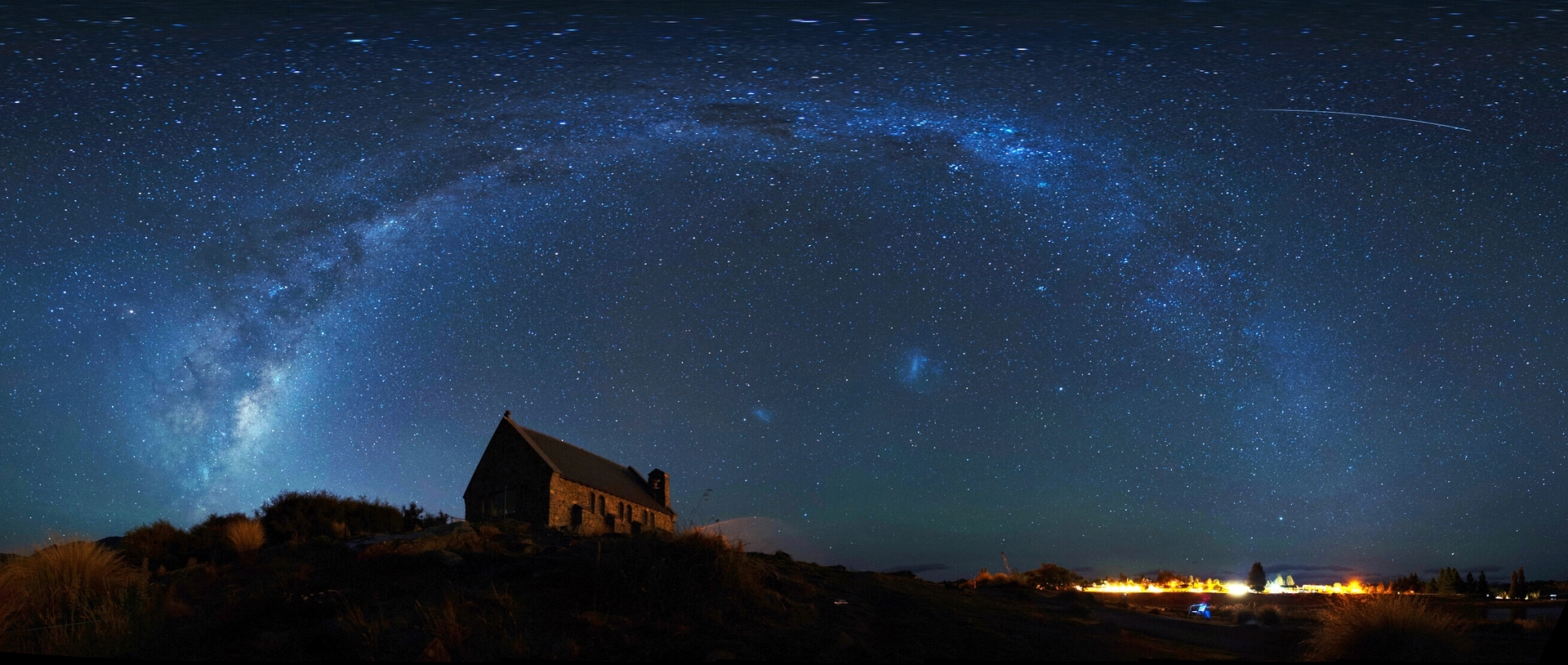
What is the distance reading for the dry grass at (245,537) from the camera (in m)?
23.3

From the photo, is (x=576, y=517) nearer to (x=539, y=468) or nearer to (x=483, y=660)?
(x=539, y=468)

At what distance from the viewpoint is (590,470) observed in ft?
150

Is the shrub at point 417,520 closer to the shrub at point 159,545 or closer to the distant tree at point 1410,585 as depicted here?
the shrub at point 159,545

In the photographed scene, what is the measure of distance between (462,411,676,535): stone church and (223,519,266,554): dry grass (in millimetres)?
12383

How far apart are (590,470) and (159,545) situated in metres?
21.3

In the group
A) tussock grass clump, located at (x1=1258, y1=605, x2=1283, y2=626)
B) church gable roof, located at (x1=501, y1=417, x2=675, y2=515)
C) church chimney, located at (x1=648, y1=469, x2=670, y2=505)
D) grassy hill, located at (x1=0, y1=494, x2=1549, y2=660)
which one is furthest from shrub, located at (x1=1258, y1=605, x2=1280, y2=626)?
church chimney, located at (x1=648, y1=469, x2=670, y2=505)

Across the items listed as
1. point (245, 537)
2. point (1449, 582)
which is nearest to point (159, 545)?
point (245, 537)

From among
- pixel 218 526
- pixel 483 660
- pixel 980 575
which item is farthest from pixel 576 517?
pixel 483 660

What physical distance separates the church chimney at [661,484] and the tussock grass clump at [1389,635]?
45.9 m

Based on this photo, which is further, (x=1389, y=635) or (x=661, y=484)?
(x=661, y=484)

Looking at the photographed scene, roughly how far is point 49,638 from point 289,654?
4.63 m

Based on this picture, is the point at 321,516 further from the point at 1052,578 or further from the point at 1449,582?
the point at 1449,582

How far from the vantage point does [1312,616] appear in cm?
2128

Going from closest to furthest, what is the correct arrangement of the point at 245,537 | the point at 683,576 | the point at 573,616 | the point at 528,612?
the point at 573,616 → the point at 528,612 → the point at 683,576 → the point at 245,537
